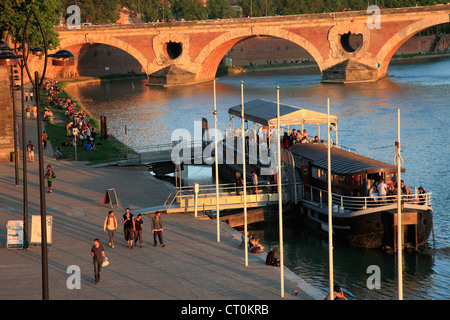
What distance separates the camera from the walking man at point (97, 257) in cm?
2139

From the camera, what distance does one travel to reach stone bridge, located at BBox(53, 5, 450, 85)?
282 ft

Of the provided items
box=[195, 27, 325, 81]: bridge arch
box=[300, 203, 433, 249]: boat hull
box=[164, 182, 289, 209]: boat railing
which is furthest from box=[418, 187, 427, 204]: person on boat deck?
box=[195, 27, 325, 81]: bridge arch

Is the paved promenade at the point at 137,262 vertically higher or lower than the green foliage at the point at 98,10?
lower

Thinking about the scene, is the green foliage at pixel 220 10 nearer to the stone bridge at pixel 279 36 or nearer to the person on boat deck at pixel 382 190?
the stone bridge at pixel 279 36

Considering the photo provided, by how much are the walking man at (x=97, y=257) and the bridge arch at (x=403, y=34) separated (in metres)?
69.4

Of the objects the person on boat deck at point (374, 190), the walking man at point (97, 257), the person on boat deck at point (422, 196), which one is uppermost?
the person on boat deck at point (374, 190)

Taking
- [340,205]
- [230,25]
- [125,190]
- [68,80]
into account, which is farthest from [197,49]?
[340,205]

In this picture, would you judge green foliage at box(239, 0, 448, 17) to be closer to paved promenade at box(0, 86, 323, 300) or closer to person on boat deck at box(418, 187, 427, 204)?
paved promenade at box(0, 86, 323, 300)

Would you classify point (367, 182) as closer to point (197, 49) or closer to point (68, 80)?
point (197, 49)

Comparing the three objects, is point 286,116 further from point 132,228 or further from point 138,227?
point 132,228

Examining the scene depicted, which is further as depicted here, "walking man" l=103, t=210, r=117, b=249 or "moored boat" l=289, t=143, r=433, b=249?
"moored boat" l=289, t=143, r=433, b=249

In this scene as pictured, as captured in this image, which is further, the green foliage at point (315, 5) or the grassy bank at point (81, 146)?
the green foliage at point (315, 5)

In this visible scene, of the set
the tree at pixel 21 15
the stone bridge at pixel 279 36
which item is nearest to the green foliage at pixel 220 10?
the stone bridge at pixel 279 36

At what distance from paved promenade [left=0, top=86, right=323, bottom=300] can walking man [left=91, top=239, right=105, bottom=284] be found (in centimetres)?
27
